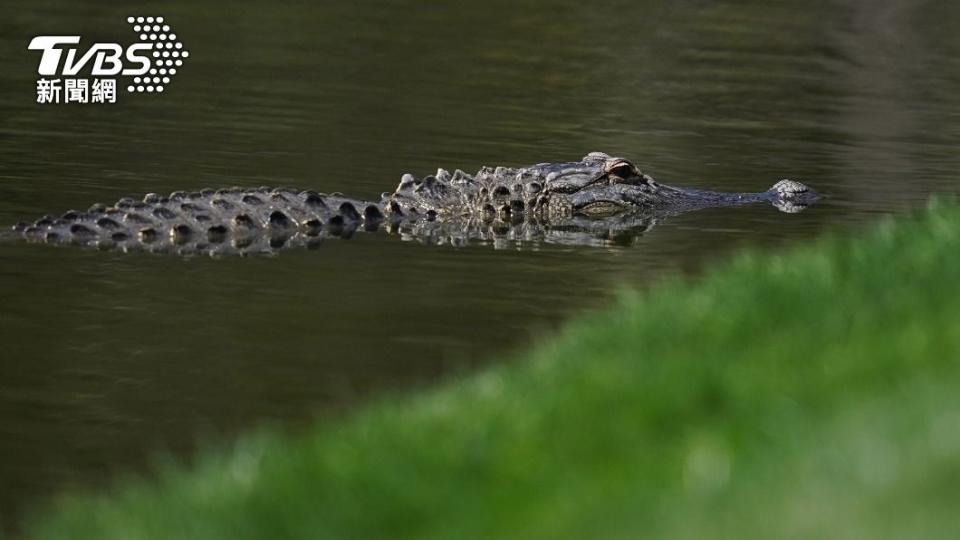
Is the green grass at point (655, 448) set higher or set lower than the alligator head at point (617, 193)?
lower

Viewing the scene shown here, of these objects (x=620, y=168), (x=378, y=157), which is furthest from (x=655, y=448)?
(x=378, y=157)

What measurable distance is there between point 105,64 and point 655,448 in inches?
843

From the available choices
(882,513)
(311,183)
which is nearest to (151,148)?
(311,183)

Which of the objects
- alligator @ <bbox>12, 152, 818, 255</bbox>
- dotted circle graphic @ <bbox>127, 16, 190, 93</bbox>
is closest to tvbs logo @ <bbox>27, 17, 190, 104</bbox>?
dotted circle graphic @ <bbox>127, 16, 190, 93</bbox>

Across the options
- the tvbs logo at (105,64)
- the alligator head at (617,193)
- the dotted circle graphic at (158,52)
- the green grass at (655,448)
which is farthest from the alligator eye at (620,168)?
the green grass at (655,448)

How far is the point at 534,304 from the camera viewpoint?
13914mm

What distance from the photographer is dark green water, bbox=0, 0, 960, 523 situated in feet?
37.5

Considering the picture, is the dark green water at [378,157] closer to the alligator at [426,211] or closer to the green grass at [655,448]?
the alligator at [426,211]

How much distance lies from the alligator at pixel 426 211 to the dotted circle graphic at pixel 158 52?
7.24 m

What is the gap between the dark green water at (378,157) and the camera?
11.4m

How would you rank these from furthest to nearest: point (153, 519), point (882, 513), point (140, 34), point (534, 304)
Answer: point (140, 34) < point (534, 304) < point (153, 519) < point (882, 513)

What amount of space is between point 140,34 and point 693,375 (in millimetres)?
23853

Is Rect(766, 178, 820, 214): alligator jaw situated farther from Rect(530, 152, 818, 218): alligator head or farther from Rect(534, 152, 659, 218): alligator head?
Rect(534, 152, 659, 218): alligator head

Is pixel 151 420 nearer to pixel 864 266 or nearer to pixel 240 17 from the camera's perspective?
pixel 864 266
